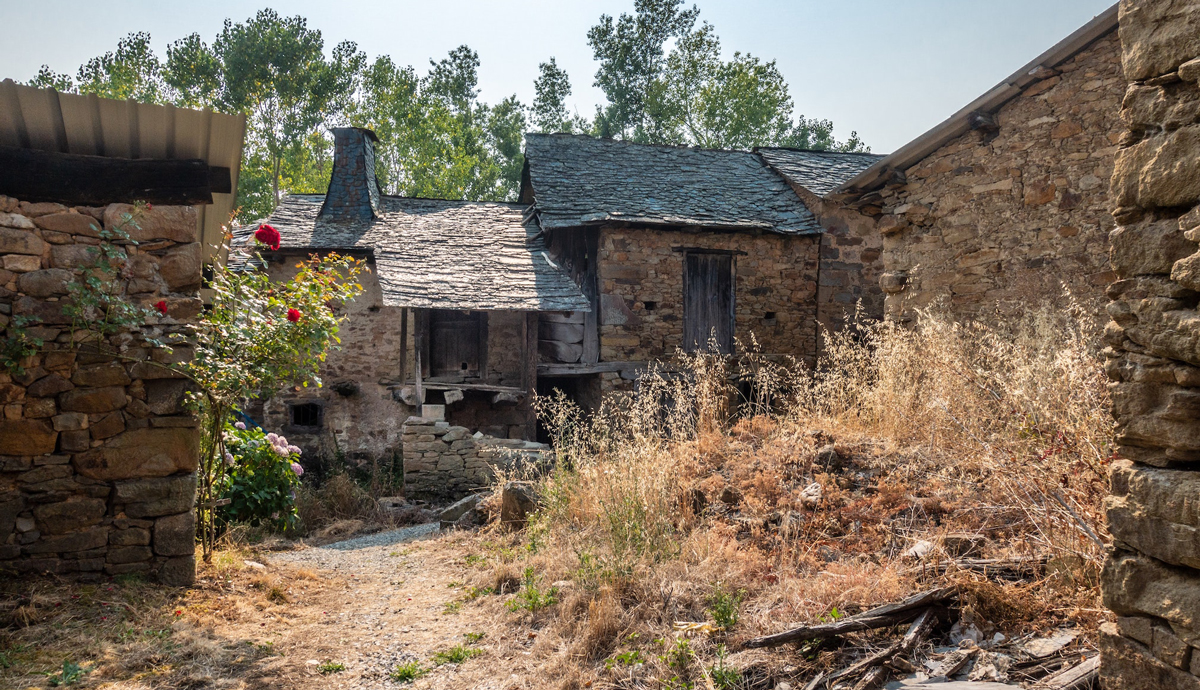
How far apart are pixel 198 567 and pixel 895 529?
4.39 metres

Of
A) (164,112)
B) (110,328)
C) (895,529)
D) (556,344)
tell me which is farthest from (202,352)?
(556,344)

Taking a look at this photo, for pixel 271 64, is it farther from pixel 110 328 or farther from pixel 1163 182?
pixel 1163 182

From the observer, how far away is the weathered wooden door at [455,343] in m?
12.6

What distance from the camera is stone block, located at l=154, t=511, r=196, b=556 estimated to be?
4.18 meters

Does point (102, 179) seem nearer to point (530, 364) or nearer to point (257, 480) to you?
point (257, 480)

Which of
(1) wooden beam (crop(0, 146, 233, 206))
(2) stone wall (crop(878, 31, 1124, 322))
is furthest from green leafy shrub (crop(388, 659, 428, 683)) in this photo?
(2) stone wall (crop(878, 31, 1124, 322))

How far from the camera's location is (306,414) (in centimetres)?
1257

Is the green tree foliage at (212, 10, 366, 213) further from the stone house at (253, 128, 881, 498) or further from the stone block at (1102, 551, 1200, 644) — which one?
the stone block at (1102, 551, 1200, 644)

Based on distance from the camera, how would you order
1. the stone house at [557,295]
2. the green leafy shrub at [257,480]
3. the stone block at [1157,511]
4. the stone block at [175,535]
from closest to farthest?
1. the stone block at [1157,511]
2. the stone block at [175,535]
3. the green leafy shrub at [257,480]
4. the stone house at [557,295]

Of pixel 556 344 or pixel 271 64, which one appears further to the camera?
pixel 271 64

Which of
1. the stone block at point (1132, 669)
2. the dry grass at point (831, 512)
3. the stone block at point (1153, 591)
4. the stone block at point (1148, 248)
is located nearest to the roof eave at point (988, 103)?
the dry grass at point (831, 512)

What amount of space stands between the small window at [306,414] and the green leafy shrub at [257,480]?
6220 mm

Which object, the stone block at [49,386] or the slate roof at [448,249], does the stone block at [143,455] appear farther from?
the slate roof at [448,249]

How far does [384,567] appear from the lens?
578 cm
